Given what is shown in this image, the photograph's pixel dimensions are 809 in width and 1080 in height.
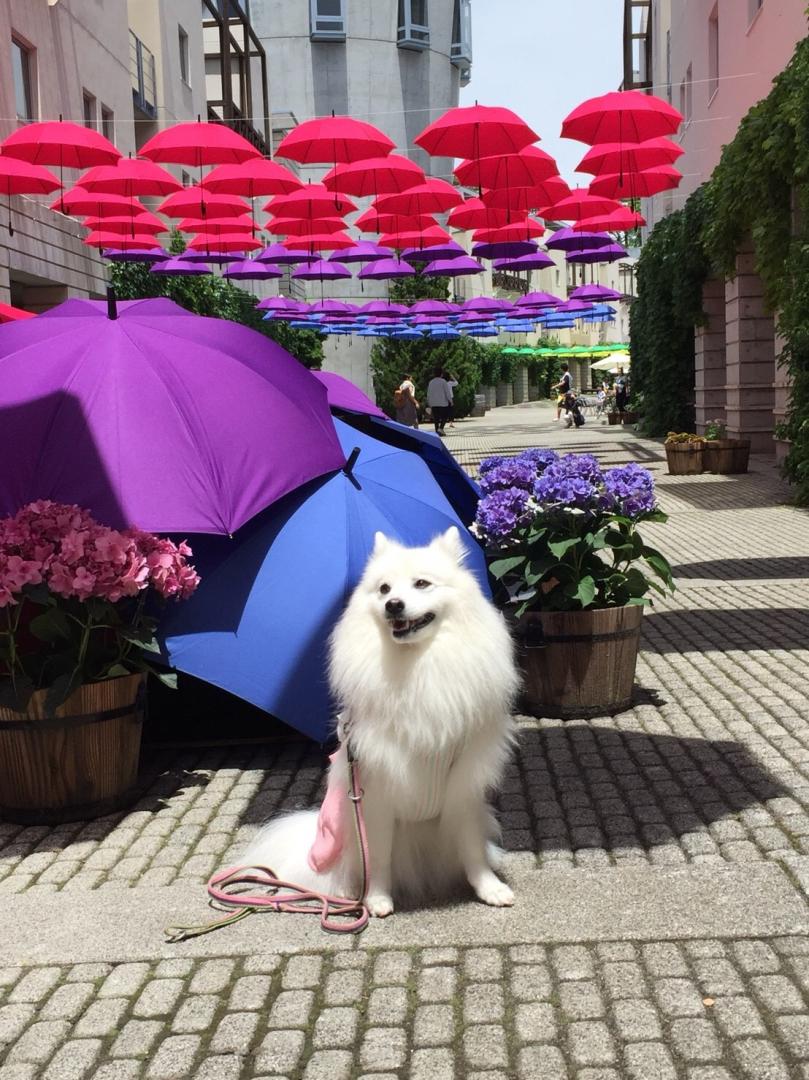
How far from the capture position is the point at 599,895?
14.3 ft

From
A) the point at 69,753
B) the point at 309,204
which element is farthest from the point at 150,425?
the point at 309,204

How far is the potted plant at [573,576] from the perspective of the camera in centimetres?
652

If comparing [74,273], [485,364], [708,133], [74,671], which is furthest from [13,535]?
[485,364]

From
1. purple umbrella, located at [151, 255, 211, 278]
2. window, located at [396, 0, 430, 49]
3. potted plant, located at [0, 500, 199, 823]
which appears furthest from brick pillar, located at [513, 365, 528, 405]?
potted plant, located at [0, 500, 199, 823]

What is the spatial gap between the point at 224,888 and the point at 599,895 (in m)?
1.41

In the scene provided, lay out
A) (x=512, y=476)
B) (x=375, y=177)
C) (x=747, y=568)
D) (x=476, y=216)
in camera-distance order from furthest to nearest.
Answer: (x=476, y=216) < (x=375, y=177) < (x=747, y=568) < (x=512, y=476)

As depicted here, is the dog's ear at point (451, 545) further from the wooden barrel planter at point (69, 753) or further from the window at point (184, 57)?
the window at point (184, 57)

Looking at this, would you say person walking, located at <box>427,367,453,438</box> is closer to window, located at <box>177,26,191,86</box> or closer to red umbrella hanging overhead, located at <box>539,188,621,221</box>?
window, located at <box>177,26,191,86</box>

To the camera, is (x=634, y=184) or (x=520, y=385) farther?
(x=520, y=385)

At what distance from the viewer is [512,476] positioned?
6863 millimetres

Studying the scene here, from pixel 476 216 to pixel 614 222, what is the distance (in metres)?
2.27

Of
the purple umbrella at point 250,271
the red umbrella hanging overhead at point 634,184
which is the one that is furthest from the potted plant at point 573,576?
the purple umbrella at point 250,271

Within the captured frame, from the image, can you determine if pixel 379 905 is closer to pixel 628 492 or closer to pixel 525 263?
pixel 628 492

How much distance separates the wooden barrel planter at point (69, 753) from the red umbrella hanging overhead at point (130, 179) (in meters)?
13.4
